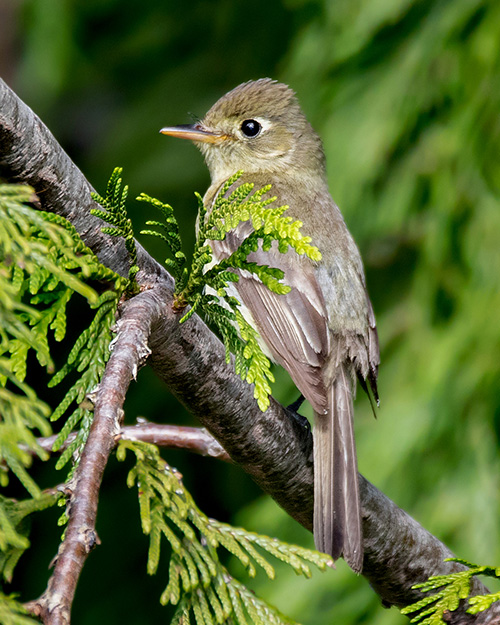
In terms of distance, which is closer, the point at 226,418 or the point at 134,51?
the point at 226,418

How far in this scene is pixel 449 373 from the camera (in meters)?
3.39

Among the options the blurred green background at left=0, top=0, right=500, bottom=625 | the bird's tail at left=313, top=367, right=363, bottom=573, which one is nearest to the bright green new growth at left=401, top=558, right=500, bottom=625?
the bird's tail at left=313, top=367, right=363, bottom=573

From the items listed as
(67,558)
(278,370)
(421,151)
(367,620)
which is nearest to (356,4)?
(421,151)

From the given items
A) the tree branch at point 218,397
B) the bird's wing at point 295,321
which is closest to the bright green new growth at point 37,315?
the tree branch at point 218,397

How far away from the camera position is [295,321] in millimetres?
3014

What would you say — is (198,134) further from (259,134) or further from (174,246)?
(174,246)

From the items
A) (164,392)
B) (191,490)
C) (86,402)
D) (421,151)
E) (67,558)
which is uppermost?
(421,151)

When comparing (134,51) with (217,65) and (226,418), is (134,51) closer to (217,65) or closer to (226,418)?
(217,65)

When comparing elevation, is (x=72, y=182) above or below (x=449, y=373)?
below

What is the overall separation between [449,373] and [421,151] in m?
1.01

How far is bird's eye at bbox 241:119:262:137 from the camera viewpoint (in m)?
4.11

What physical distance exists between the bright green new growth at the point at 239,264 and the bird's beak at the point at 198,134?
2119 millimetres

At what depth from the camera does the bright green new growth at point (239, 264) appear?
1.65 m

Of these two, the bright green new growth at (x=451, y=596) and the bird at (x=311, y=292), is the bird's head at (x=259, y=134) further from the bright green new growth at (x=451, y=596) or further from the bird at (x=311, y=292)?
the bright green new growth at (x=451, y=596)
